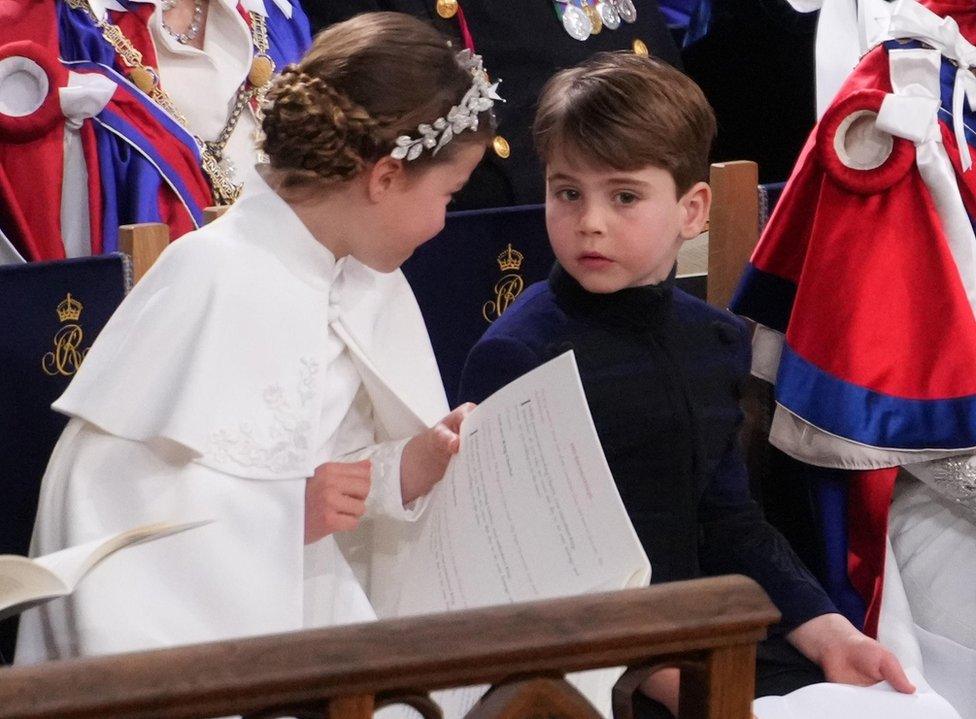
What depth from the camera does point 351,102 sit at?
53.2 inches

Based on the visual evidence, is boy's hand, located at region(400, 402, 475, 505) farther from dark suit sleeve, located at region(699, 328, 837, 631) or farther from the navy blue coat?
A: dark suit sleeve, located at region(699, 328, 837, 631)

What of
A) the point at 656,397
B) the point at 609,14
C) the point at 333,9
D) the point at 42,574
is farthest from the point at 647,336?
the point at 609,14

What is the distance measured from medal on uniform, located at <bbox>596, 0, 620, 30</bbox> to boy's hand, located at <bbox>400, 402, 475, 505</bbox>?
1239 mm

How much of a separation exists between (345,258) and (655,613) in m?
0.77

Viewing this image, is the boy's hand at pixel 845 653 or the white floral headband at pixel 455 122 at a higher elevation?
the white floral headband at pixel 455 122

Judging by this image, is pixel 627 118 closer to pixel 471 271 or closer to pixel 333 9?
pixel 471 271

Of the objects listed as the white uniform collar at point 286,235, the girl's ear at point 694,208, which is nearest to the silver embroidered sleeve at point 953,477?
the girl's ear at point 694,208

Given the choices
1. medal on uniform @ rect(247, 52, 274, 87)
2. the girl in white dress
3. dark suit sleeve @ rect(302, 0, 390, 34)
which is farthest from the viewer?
dark suit sleeve @ rect(302, 0, 390, 34)

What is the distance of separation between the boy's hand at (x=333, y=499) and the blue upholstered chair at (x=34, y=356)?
0.44 meters

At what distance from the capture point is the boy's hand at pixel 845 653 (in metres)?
1.41

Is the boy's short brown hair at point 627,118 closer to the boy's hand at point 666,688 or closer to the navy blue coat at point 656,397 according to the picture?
the navy blue coat at point 656,397

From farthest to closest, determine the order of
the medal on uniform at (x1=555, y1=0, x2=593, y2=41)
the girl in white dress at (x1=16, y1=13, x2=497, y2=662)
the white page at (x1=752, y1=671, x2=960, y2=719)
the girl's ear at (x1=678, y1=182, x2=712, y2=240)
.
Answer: the medal on uniform at (x1=555, y1=0, x2=593, y2=41), the girl's ear at (x1=678, y1=182, x2=712, y2=240), the white page at (x1=752, y1=671, x2=960, y2=719), the girl in white dress at (x1=16, y1=13, x2=497, y2=662)

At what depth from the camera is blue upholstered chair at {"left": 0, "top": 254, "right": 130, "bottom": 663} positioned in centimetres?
156

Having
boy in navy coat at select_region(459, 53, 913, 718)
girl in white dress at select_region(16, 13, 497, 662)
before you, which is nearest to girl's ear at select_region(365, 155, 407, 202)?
girl in white dress at select_region(16, 13, 497, 662)
